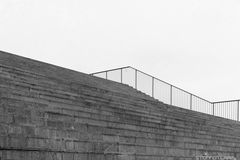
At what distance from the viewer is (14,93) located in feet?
28.7

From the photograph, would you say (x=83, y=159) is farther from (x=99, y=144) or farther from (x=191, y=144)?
(x=191, y=144)

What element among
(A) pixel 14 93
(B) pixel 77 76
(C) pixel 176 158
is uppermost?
(B) pixel 77 76

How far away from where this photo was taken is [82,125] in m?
8.50

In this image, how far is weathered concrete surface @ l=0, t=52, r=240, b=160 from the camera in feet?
22.5

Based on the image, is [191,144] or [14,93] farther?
[191,144]

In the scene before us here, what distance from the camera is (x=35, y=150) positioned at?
21.3 ft

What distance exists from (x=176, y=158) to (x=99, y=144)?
2.95 meters

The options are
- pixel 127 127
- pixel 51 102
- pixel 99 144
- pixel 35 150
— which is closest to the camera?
pixel 35 150

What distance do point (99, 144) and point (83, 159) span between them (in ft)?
2.67

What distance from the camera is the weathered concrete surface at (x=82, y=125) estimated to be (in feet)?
22.5

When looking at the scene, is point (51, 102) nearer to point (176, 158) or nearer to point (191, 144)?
point (176, 158)

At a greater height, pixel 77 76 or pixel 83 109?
pixel 77 76

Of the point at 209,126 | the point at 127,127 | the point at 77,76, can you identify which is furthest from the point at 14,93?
the point at 209,126

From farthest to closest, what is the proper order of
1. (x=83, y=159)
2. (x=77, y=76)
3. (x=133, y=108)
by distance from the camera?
(x=77, y=76), (x=133, y=108), (x=83, y=159)
